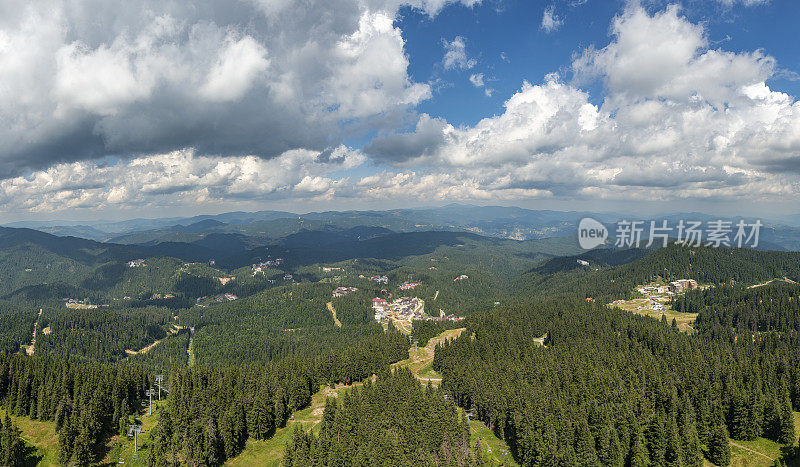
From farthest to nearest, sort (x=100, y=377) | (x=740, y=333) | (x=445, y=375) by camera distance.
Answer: (x=740, y=333)
(x=445, y=375)
(x=100, y=377)

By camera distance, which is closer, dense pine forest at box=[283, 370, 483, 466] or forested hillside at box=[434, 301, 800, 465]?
dense pine forest at box=[283, 370, 483, 466]

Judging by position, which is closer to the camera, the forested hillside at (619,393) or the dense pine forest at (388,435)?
the dense pine forest at (388,435)

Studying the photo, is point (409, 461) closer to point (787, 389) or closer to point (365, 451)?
point (365, 451)

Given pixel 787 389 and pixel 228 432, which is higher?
pixel 787 389

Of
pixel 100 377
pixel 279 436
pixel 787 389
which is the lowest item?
pixel 279 436

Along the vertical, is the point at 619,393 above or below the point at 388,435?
above

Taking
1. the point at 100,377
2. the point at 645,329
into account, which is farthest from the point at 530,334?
the point at 100,377

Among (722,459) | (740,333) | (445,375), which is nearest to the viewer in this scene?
(722,459)

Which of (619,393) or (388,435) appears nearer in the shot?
(388,435)

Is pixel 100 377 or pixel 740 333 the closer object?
pixel 100 377
